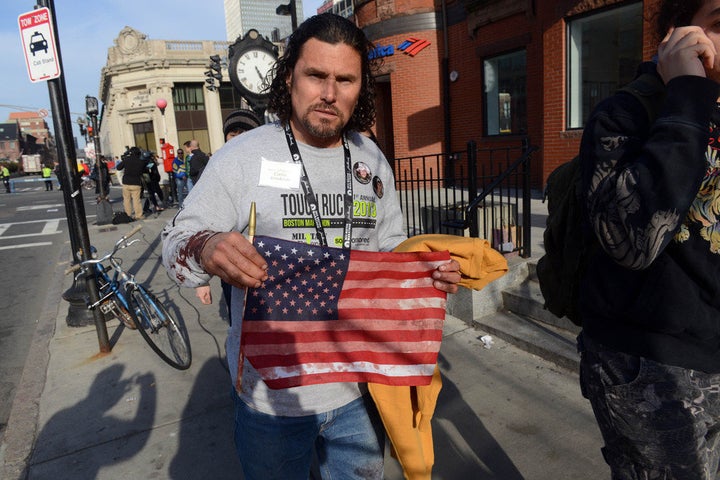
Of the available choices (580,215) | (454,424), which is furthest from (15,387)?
(580,215)

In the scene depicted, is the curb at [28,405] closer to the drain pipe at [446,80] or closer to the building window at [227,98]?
the drain pipe at [446,80]

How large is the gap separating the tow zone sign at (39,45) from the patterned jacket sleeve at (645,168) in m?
Answer: 5.63

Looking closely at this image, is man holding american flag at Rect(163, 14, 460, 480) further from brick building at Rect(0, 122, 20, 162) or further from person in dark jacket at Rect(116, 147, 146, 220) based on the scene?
brick building at Rect(0, 122, 20, 162)

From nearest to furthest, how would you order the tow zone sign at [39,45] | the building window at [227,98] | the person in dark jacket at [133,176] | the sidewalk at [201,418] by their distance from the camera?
1. the sidewalk at [201,418]
2. the tow zone sign at [39,45]
3. the person in dark jacket at [133,176]
4. the building window at [227,98]

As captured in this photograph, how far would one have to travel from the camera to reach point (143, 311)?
4.98 meters

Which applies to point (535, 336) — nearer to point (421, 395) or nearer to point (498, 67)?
point (421, 395)

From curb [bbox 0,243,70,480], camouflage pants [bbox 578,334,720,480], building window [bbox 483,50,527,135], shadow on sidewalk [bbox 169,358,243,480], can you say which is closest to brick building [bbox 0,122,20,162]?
building window [bbox 483,50,527,135]

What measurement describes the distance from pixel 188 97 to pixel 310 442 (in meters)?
48.9

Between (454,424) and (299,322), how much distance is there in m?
2.27

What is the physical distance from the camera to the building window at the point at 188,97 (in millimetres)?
45009

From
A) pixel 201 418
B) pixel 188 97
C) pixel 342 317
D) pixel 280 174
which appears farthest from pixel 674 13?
pixel 188 97

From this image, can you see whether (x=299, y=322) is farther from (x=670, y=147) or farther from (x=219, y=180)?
(x=670, y=147)

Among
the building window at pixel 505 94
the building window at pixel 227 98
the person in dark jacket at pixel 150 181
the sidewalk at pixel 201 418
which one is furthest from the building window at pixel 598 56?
the building window at pixel 227 98

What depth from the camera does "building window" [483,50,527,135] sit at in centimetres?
1192
